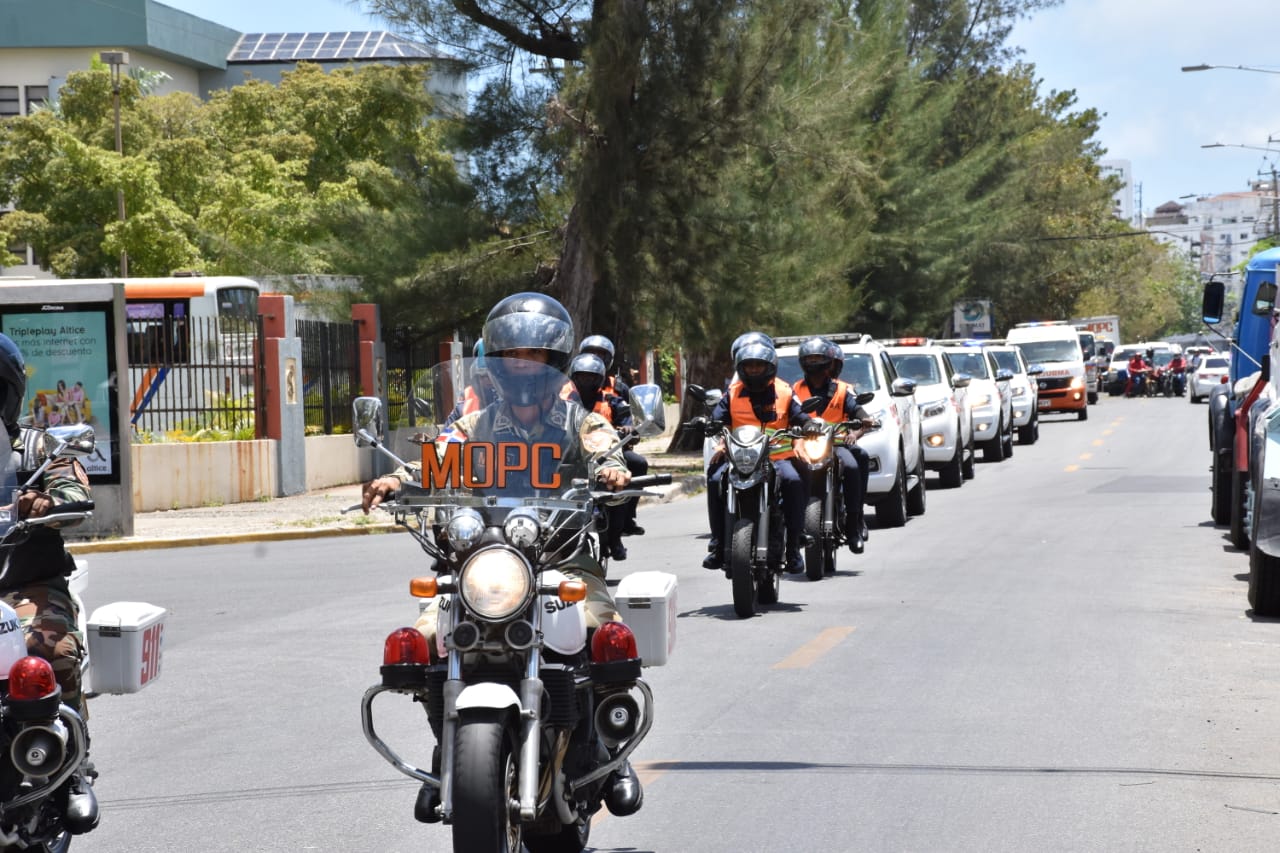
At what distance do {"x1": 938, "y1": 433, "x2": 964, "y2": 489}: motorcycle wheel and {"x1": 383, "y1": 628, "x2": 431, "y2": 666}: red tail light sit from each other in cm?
1835

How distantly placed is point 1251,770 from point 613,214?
20066 mm

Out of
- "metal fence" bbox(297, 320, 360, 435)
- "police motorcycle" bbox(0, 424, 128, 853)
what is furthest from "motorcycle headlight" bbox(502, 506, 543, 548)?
"metal fence" bbox(297, 320, 360, 435)

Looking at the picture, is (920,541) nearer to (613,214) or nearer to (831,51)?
(613,214)

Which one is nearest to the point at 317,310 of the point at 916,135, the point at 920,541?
the point at 920,541

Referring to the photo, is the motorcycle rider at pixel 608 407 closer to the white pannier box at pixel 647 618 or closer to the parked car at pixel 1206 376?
the white pannier box at pixel 647 618

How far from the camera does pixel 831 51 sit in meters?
32.7

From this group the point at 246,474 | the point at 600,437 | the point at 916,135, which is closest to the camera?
the point at 600,437

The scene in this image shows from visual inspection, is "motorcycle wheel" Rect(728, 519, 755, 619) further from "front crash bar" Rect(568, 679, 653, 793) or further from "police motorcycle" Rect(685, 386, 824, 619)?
"front crash bar" Rect(568, 679, 653, 793)

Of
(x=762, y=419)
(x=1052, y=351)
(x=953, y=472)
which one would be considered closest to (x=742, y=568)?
(x=762, y=419)

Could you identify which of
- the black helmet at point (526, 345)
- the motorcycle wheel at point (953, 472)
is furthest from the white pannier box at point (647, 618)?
the motorcycle wheel at point (953, 472)

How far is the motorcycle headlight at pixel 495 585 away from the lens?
4898mm

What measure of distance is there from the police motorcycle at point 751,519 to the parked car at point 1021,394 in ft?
68.8

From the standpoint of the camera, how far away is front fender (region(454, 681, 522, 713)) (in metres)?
4.77

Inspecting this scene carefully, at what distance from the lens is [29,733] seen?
5172 millimetres
